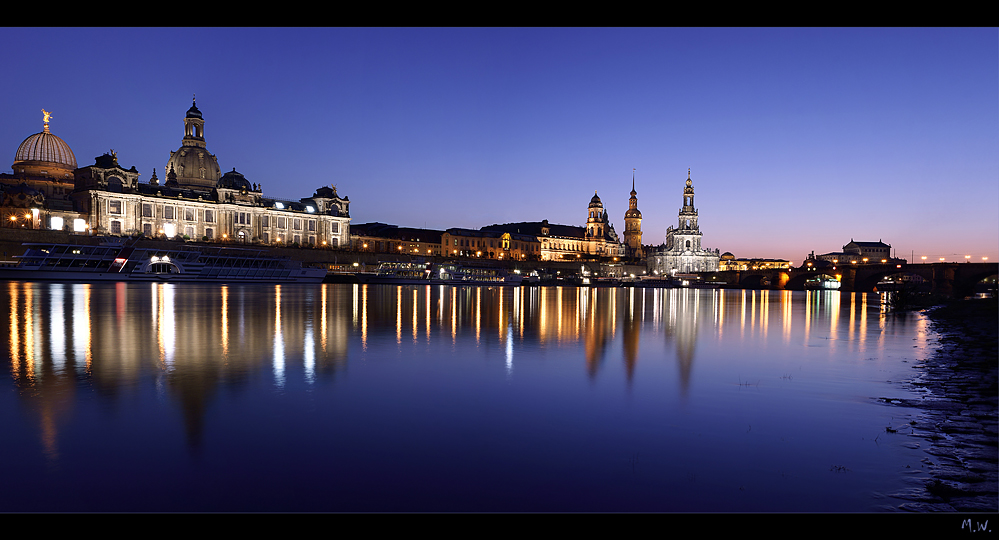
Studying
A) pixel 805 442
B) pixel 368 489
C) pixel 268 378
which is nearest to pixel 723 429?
pixel 805 442

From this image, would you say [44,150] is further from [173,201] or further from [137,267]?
[137,267]

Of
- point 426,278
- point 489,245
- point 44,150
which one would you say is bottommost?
point 426,278

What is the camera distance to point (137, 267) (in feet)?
237

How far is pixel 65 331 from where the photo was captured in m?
16.9

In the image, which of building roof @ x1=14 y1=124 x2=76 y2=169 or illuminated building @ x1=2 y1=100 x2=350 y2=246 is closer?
illuminated building @ x1=2 y1=100 x2=350 y2=246

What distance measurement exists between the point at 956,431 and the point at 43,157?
135 meters

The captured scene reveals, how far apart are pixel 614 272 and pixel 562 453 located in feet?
569

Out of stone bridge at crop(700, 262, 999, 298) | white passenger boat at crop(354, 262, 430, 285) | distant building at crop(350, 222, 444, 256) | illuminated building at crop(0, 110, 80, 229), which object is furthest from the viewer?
distant building at crop(350, 222, 444, 256)

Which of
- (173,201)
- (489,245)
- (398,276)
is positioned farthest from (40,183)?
(489,245)

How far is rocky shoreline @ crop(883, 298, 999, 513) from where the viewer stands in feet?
17.3

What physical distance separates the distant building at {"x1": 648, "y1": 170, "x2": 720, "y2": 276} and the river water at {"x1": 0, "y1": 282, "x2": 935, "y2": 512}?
16929cm

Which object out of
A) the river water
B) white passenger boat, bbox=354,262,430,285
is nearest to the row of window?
white passenger boat, bbox=354,262,430,285

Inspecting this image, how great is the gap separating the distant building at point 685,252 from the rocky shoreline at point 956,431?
166 m

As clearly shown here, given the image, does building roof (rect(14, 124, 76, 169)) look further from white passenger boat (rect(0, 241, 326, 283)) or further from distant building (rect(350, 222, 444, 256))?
distant building (rect(350, 222, 444, 256))
